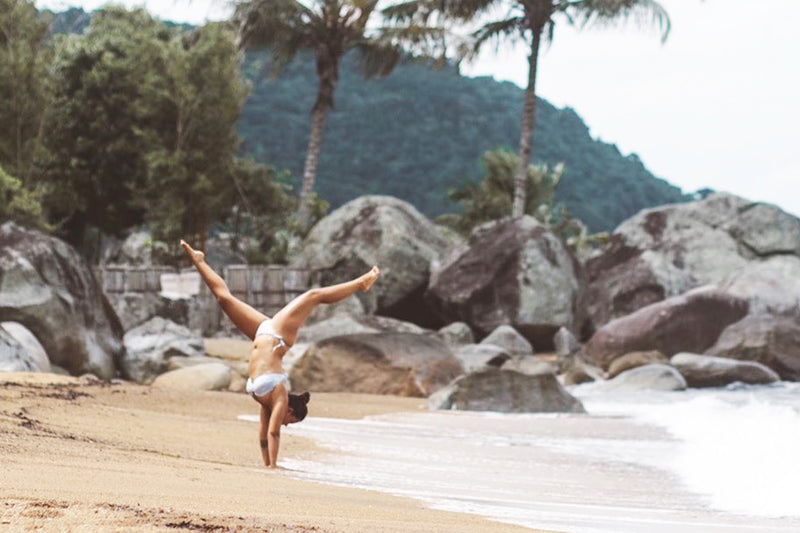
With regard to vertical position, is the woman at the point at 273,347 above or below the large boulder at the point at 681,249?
below

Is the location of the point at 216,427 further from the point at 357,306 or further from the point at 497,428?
the point at 357,306

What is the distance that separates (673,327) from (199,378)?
10.2 metres

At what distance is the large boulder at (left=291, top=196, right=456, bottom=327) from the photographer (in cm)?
2205

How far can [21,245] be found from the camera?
1155 cm

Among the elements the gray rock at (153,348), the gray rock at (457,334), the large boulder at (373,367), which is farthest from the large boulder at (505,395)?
the gray rock at (457,334)

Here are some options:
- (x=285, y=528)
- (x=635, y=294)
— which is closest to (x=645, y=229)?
(x=635, y=294)

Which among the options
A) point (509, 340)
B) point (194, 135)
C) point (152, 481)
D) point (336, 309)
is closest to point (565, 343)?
point (509, 340)

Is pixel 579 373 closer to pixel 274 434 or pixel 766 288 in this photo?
pixel 766 288

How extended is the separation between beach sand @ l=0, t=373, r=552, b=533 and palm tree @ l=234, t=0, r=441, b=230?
20.8m

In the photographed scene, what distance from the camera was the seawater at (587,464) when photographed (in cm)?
429

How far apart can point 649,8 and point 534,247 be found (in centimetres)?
887

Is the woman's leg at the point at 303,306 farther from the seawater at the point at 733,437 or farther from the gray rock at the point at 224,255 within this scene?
the gray rock at the point at 224,255

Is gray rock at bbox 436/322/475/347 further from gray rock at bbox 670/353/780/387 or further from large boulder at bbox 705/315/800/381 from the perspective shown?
gray rock at bbox 670/353/780/387

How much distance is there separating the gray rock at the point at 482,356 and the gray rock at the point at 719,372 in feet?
8.43
